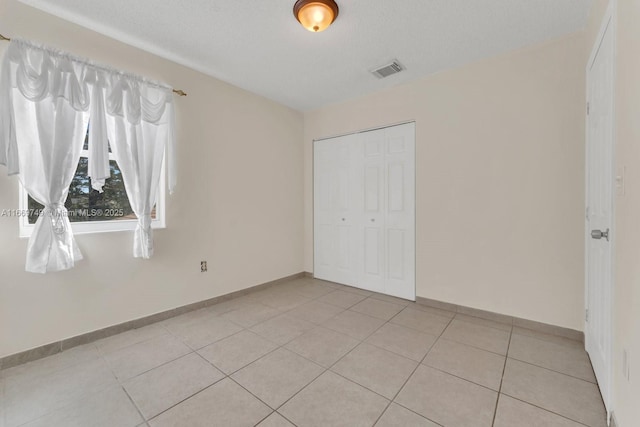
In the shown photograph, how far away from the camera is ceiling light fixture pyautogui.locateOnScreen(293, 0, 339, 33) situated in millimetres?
1885

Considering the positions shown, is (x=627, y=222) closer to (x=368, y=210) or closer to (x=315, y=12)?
(x=315, y=12)

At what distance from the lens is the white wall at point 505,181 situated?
2295 mm

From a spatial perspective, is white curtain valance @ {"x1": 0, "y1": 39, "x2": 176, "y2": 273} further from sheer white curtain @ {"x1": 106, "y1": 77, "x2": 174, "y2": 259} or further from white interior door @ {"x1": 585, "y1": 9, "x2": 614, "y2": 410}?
white interior door @ {"x1": 585, "y1": 9, "x2": 614, "y2": 410}

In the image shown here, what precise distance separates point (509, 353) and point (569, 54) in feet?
8.53

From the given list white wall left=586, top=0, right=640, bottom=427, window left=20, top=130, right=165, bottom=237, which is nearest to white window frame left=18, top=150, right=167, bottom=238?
window left=20, top=130, right=165, bottom=237

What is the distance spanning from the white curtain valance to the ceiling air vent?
94.4 inches

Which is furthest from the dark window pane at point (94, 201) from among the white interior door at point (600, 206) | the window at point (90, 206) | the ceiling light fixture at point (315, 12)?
the white interior door at point (600, 206)

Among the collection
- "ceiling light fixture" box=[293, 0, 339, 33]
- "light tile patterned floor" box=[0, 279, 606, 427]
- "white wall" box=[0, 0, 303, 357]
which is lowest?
"light tile patterned floor" box=[0, 279, 606, 427]

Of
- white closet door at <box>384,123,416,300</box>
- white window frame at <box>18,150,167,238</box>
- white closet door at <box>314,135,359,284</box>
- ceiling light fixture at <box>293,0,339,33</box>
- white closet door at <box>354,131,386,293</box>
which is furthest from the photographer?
white closet door at <box>314,135,359,284</box>

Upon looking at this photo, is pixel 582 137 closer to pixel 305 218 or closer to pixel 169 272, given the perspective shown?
Result: pixel 305 218

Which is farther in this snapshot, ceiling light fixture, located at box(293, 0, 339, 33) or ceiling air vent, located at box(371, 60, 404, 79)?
ceiling air vent, located at box(371, 60, 404, 79)

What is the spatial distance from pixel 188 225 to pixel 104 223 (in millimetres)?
726

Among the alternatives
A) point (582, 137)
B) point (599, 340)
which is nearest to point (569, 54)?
point (582, 137)

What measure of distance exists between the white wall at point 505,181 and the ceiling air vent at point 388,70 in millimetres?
335
